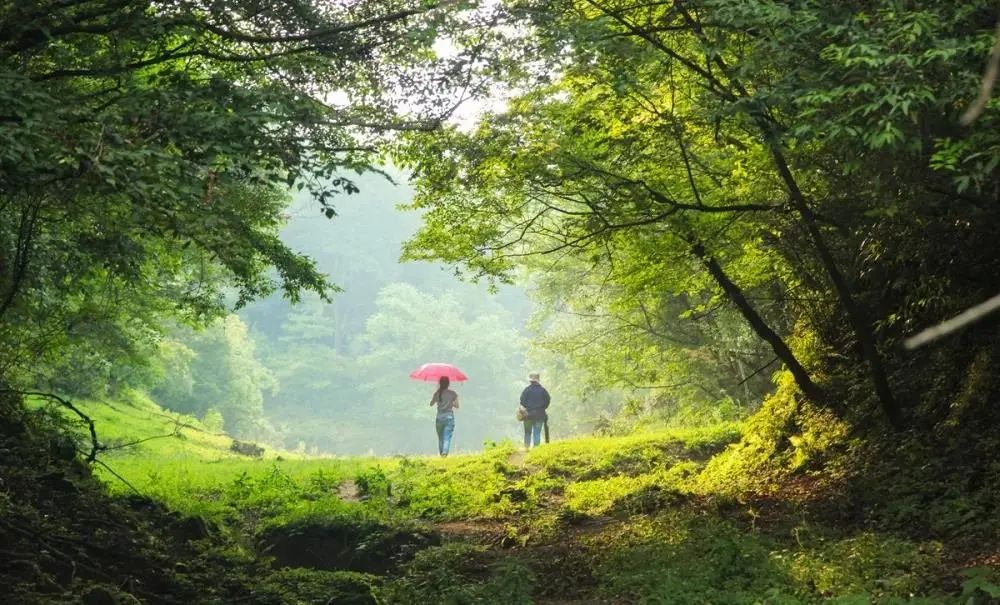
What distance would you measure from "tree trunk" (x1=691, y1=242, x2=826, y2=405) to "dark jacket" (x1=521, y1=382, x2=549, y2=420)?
32.3ft

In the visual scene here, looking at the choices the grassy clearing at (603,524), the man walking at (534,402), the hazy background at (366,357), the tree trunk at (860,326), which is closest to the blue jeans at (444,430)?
the man walking at (534,402)

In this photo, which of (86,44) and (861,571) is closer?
(861,571)

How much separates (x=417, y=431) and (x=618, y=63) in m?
72.7

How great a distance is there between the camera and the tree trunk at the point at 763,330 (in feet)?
33.1

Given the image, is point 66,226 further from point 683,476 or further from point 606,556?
point 683,476

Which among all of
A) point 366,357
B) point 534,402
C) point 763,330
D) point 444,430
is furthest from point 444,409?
point 366,357

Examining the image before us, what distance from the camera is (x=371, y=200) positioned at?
3693 inches

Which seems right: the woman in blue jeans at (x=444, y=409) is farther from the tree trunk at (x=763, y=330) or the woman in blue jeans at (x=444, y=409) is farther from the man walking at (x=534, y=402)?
the tree trunk at (x=763, y=330)

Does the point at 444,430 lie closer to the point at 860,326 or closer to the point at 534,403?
the point at 534,403

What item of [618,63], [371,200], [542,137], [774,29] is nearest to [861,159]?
[774,29]

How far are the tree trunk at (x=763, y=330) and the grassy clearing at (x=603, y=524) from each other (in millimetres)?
1453

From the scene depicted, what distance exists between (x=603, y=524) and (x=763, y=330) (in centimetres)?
306

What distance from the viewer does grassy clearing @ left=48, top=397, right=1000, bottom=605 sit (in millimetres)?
6129

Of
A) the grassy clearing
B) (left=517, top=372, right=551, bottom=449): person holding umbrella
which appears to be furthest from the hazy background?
the grassy clearing
